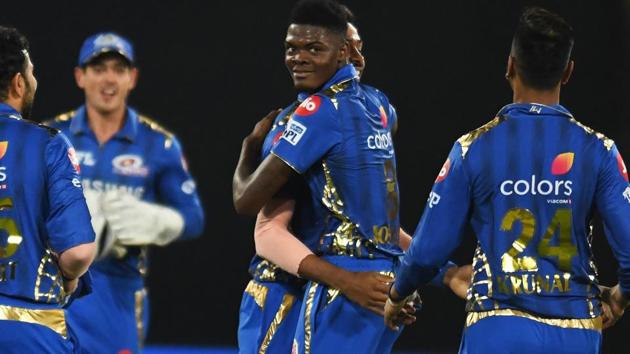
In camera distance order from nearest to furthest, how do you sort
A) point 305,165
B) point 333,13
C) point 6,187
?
point 6,187 < point 305,165 < point 333,13

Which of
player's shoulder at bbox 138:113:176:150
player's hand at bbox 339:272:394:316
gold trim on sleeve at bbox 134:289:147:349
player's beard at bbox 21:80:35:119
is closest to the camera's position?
player's beard at bbox 21:80:35:119

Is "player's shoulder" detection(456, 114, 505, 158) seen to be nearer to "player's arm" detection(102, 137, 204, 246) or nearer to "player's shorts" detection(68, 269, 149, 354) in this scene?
"player's arm" detection(102, 137, 204, 246)

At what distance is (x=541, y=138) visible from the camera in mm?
3648

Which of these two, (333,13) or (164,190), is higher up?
(333,13)

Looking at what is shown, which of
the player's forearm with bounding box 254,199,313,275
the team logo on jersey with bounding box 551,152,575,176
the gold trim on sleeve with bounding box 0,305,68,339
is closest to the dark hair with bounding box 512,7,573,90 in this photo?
the team logo on jersey with bounding box 551,152,575,176

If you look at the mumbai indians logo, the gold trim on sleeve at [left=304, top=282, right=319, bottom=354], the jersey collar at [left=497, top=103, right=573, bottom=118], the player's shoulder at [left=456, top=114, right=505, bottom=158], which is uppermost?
the jersey collar at [left=497, top=103, right=573, bottom=118]

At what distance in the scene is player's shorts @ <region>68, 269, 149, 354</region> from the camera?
584 centimetres

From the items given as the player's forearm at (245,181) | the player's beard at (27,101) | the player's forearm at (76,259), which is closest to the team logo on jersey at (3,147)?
the player's beard at (27,101)

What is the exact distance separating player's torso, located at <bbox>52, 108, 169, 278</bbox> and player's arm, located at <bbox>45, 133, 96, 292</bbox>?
1.87 metres

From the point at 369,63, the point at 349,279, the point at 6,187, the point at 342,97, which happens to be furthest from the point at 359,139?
the point at 369,63

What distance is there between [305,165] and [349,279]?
0.43m

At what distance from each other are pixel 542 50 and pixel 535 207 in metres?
0.49

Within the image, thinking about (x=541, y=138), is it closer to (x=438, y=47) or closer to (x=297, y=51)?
(x=297, y=51)

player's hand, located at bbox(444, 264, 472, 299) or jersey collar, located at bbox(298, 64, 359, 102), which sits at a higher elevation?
jersey collar, located at bbox(298, 64, 359, 102)
